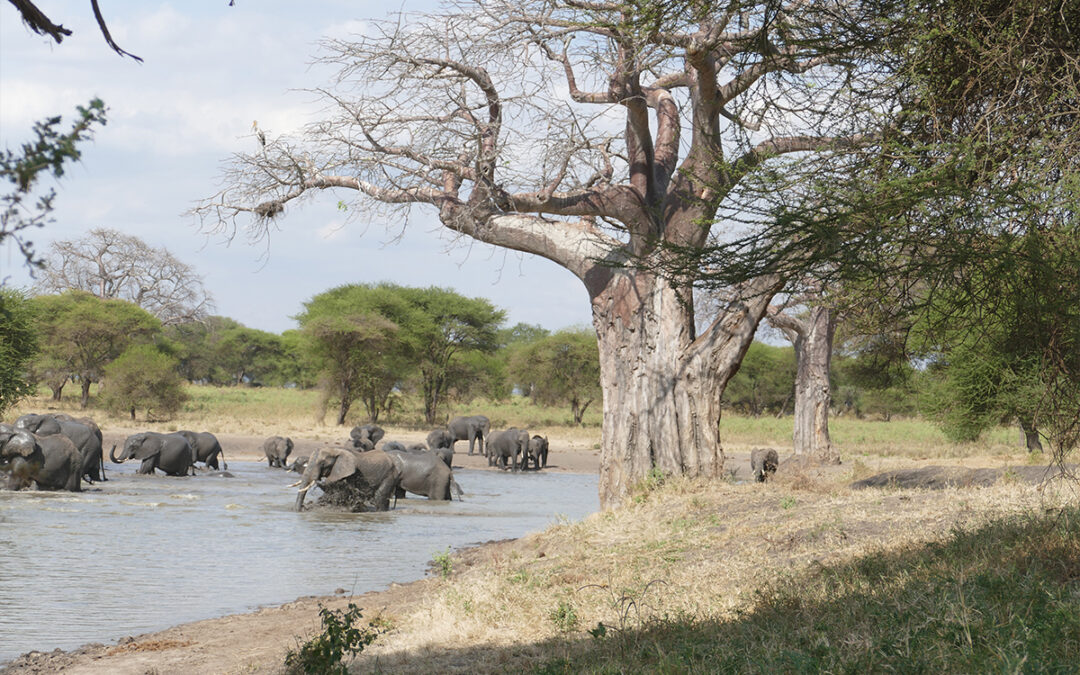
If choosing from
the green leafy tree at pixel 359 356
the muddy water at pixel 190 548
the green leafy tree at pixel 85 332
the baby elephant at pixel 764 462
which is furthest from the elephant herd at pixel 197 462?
the green leafy tree at pixel 85 332

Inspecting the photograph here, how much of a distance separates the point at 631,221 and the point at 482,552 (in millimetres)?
4488

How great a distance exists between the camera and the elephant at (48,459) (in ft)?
55.6

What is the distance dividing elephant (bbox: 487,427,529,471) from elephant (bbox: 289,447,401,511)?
11.4 m

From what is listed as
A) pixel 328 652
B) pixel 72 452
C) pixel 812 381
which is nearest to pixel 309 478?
pixel 72 452

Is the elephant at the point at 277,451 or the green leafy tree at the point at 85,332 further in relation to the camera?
the green leafy tree at the point at 85,332

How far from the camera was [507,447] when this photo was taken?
100ft

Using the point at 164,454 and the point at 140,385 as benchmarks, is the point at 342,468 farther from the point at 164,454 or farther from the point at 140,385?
the point at 140,385

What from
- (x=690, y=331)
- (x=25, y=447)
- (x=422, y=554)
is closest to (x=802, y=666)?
(x=690, y=331)

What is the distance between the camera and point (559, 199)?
39.6 ft

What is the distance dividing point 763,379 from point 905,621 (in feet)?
182

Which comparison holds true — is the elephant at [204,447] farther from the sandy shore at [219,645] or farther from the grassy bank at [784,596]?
the grassy bank at [784,596]

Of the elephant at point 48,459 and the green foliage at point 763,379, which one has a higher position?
the green foliage at point 763,379

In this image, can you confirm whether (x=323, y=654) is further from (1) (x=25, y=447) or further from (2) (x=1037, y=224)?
(1) (x=25, y=447)

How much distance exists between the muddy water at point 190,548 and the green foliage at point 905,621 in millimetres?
5092
